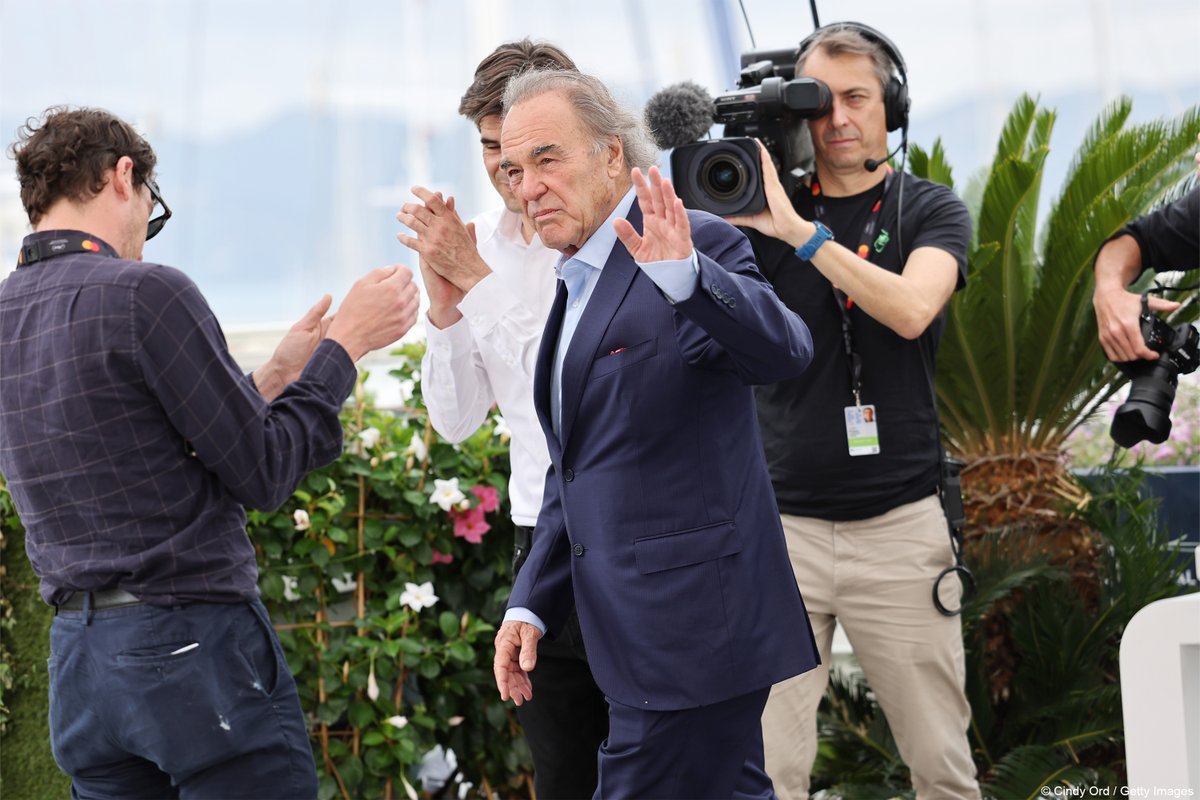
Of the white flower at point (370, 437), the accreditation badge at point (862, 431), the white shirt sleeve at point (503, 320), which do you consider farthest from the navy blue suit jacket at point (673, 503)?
the white flower at point (370, 437)

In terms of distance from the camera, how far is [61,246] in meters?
2.34

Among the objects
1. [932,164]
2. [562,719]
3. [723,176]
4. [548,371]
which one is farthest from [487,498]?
[932,164]

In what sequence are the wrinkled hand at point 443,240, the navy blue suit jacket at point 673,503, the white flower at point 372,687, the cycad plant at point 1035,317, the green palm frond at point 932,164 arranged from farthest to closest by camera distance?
the green palm frond at point 932,164 < the cycad plant at point 1035,317 < the white flower at point 372,687 < the wrinkled hand at point 443,240 < the navy blue suit jacket at point 673,503

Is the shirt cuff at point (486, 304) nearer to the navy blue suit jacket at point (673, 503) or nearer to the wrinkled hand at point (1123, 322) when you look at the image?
the navy blue suit jacket at point (673, 503)

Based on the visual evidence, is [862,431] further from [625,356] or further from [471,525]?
[471,525]

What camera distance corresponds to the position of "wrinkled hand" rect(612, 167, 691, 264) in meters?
1.79

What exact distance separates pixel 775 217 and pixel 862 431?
0.53 metres

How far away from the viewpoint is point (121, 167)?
7.90 ft

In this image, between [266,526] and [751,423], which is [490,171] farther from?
[266,526]

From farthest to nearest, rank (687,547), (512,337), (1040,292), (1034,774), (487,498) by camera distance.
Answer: (1040,292) < (487,498) < (1034,774) < (512,337) < (687,547)

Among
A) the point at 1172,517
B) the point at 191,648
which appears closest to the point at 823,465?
the point at 191,648

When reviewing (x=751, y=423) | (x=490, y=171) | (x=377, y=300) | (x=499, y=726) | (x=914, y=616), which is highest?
(x=490, y=171)

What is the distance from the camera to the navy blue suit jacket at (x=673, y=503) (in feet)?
6.35

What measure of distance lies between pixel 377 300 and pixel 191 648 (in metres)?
0.80
